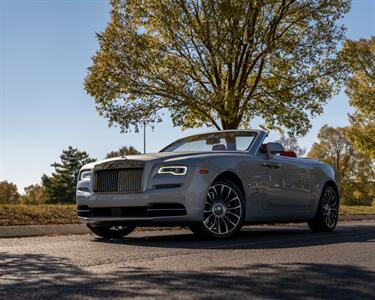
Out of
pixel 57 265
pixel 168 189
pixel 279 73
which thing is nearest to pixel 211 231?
pixel 168 189

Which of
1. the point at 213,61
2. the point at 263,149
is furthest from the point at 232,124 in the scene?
the point at 263,149

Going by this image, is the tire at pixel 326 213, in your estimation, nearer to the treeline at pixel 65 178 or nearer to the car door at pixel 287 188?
the car door at pixel 287 188

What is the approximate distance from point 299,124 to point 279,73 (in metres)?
1.70

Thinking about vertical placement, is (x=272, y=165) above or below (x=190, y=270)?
above

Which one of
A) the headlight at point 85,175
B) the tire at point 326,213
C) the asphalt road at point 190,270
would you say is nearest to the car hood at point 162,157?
the headlight at point 85,175

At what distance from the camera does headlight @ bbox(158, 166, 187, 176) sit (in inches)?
292

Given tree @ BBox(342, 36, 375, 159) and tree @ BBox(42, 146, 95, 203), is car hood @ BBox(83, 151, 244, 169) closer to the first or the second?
tree @ BBox(342, 36, 375, 159)

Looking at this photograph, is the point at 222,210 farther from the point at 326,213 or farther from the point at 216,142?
the point at 326,213

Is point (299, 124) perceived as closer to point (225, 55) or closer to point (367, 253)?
point (225, 55)

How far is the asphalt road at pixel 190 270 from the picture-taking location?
151 inches

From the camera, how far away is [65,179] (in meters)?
80.2

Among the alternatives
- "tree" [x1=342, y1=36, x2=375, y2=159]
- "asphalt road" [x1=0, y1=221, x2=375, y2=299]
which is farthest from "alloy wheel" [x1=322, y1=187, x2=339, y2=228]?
"tree" [x1=342, y1=36, x2=375, y2=159]

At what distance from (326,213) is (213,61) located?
8.79 metres

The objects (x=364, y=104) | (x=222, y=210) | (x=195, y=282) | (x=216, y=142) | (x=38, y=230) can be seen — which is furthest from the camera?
(x=364, y=104)
